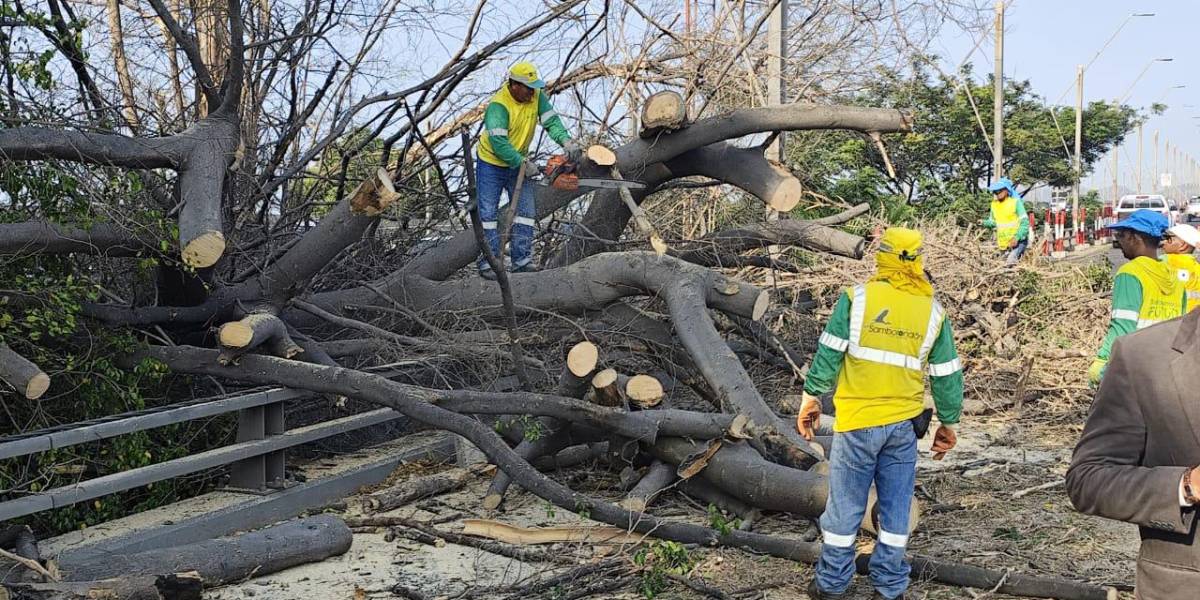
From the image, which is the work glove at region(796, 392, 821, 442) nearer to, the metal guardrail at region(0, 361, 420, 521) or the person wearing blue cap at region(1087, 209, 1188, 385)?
the person wearing blue cap at region(1087, 209, 1188, 385)

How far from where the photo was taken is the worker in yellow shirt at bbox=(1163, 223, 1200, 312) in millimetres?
6617

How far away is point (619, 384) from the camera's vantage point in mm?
6457

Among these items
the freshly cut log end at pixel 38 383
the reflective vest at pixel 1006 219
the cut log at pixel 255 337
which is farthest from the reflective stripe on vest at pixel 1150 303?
the reflective vest at pixel 1006 219

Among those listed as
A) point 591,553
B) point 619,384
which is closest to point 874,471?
point 591,553

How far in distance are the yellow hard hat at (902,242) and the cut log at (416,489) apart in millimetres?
3171

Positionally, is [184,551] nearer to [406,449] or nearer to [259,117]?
[406,449]

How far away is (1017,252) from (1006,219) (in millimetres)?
2377

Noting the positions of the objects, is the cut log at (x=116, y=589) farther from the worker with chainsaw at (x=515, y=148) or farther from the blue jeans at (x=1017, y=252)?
the blue jeans at (x=1017, y=252)

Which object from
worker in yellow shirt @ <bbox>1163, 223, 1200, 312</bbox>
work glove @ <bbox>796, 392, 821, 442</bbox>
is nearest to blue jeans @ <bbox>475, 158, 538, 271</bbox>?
work glove @ <bbox>796, 392, 821, 442</bbox>

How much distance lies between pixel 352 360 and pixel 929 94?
28.7 meters

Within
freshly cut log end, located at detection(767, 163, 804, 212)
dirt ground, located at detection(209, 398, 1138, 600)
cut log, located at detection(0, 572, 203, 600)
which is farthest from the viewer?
freshly cut log end, located at detection(767, 163, 804, 212)

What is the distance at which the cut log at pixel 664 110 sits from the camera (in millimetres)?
7523

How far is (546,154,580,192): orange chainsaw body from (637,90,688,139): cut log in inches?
23.8

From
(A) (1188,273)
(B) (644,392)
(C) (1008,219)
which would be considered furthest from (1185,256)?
(C) (1008,219)
